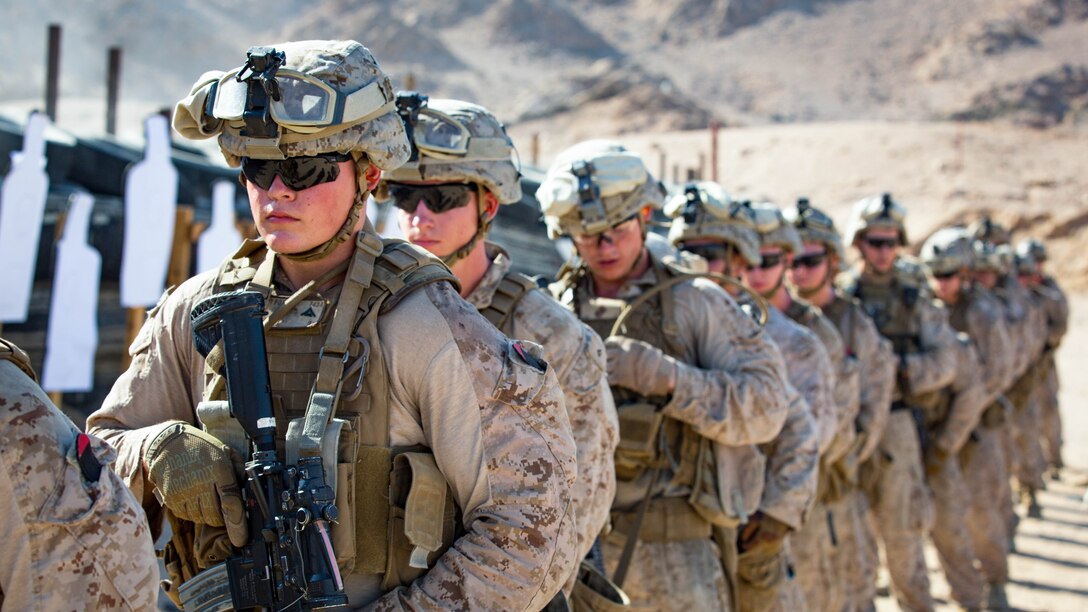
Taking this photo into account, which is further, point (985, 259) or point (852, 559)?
point (985, 259)

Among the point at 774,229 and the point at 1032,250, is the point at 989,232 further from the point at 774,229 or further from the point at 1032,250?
the point at 774,229

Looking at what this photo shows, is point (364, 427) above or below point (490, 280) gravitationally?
below

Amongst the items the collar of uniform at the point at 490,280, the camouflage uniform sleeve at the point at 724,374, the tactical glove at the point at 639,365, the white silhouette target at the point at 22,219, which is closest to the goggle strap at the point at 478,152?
the collar of uniform at the point at 490,280

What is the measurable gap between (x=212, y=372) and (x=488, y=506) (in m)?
0.66

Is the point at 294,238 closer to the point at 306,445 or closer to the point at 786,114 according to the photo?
the point at 306,445

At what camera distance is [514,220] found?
1187 centimetres

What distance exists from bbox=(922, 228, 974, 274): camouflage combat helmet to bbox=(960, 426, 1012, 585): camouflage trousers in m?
1.45

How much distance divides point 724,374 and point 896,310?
4.69 metres

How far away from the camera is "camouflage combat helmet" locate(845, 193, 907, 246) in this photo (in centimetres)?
922

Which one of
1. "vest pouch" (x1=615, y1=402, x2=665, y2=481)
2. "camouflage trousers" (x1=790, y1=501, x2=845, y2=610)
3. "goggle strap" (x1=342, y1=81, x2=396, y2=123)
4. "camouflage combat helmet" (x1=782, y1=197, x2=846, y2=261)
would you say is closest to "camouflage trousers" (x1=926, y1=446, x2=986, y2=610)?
"camouflage combat helmet" (x1=782, y1=197, x2=846, y2=261)

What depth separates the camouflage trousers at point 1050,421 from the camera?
1653 centimetres

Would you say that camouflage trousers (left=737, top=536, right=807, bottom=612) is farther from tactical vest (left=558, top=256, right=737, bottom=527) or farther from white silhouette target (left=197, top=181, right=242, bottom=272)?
white silhouette target (left=197, top=181, right=242, bottom=272)

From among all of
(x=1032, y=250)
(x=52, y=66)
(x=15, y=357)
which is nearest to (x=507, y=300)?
(x=15, y=357)

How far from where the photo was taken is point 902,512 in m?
8.95
